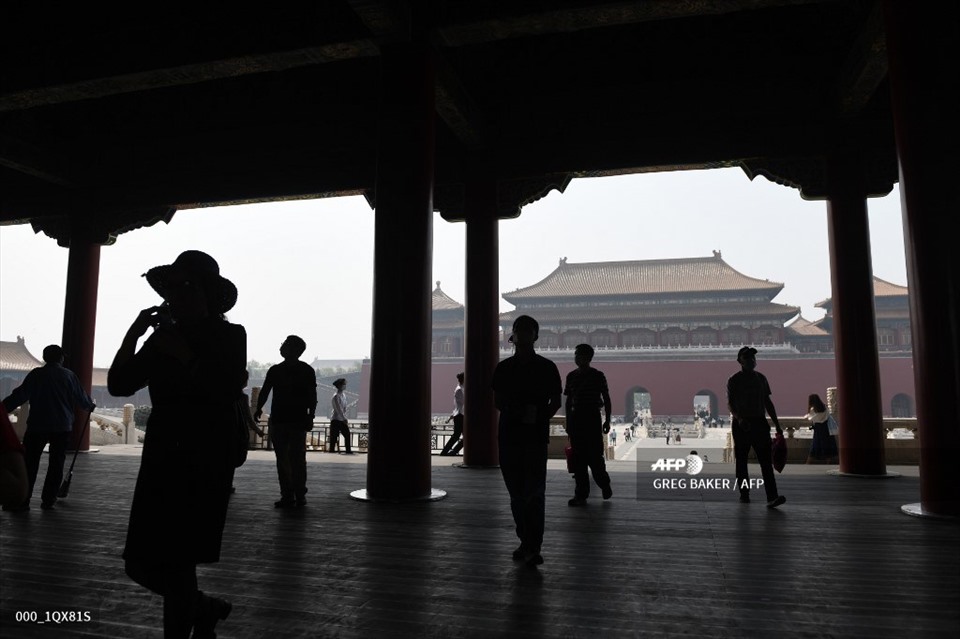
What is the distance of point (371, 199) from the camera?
825 centimetres

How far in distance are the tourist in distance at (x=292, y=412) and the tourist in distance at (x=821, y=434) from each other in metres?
5.95

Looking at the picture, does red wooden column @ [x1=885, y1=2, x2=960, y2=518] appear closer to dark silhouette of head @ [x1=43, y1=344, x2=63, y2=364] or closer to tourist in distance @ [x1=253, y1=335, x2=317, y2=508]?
tourist in distance @ [x1=253, y1=335, x2=317, y2=508]

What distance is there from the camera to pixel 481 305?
7.55 m

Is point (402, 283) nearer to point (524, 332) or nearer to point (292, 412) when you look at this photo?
point (292, 412)

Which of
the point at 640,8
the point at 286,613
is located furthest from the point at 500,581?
the point at 640,8

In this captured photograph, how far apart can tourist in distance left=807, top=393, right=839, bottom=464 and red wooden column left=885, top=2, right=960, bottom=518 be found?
11.3 ft

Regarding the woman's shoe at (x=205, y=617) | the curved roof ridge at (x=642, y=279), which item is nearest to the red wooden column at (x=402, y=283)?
→ the woman's shoe at (x=205, y=617)

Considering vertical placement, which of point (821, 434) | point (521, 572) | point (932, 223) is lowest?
point (521, 572)

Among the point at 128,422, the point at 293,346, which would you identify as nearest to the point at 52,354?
the point at 293,346

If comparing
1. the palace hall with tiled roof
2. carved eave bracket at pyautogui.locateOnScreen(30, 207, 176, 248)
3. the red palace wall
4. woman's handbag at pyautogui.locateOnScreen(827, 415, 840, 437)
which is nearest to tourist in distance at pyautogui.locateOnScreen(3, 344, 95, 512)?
carved eave bracket at pyautogui.locateOnScreen(30, 207, 176, 248)

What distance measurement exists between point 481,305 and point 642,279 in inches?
1042

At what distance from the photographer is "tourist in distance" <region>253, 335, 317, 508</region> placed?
4355mm

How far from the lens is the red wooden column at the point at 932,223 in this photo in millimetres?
3834

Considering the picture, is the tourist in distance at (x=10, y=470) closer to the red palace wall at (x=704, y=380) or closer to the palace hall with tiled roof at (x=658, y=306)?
the red palace wall at (x=704, y=380)
